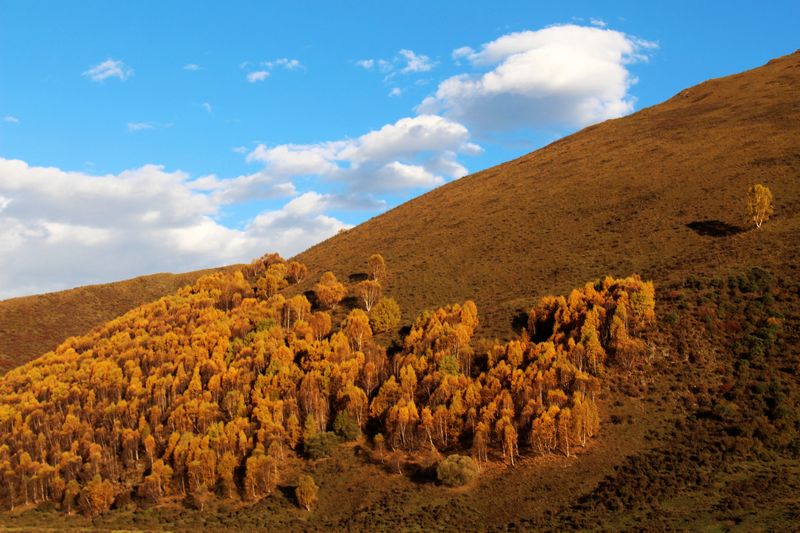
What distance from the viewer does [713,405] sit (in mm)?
58312

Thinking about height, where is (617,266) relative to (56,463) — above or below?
above

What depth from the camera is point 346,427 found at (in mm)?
64938

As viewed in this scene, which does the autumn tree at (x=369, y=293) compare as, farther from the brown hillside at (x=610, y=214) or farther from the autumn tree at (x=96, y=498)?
the autumn tree at (x=96, y=498)

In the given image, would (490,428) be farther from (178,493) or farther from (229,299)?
(229,299)

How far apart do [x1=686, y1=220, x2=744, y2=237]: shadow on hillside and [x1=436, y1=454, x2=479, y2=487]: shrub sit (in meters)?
54.5

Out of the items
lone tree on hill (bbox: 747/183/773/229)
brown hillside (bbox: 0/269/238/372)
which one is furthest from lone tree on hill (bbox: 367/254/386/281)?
brown hillside (bbox: 0/269/238/372)

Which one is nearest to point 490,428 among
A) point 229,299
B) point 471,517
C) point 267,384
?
point 471,517

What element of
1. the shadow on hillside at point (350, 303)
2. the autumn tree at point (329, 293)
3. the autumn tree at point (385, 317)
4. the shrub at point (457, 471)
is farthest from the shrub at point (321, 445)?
the autumn tree at point (329, 293)

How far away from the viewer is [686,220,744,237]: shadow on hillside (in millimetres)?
88875

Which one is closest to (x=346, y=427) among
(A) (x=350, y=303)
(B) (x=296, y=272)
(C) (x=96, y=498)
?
(C) (x=96, y=498)

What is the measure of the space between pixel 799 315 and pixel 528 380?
29258mm

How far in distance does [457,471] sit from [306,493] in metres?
13.3

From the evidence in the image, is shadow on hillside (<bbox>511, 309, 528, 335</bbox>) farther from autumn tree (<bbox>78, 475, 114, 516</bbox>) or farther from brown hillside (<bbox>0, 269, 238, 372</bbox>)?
brown hillside (<bbox>0, 269, 238, 372</bbox>)

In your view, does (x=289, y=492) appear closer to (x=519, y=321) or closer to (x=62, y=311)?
(x=519, y=321)
